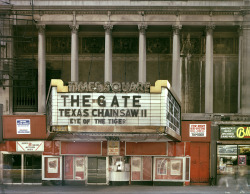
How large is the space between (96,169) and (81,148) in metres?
1.92

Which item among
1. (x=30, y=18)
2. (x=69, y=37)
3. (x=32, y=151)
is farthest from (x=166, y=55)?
(x=32, y=151)

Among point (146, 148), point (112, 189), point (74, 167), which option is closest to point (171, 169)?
point (146, 148)

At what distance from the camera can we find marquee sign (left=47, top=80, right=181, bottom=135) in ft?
69.4

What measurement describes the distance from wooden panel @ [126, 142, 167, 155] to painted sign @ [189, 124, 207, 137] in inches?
86.5

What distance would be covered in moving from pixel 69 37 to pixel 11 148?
36.9ft

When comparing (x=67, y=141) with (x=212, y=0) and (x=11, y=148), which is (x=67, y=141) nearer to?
(x=11, y=148)

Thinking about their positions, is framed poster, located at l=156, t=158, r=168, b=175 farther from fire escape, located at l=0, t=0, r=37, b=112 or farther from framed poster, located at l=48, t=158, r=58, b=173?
fire escape, located at l=0, t=0, r=37, b=112

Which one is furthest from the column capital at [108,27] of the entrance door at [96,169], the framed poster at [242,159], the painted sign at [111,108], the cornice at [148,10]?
the framed poster at [242,159]

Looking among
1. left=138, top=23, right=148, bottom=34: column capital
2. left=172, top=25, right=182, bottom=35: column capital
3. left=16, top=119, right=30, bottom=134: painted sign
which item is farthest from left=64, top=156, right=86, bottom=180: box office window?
left=172, top=25, right=182, bottom=35: column capital

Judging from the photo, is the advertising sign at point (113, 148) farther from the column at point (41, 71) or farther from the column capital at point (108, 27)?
the column capital at point (108, 27)

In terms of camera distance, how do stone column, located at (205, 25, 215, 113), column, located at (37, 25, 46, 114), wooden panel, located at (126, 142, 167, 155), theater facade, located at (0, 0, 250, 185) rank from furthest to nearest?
column, located at (37, 25, 46, 114), stone column, located at (205, 25, 215, 113), wooden panel, located at (126, 142, 167, 155), theater facade, located at (0, 0, 250, 185)

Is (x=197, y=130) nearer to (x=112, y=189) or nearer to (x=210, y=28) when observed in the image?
(x=112, y=189)

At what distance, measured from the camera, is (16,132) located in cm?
2720

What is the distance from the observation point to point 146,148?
27125 mm
